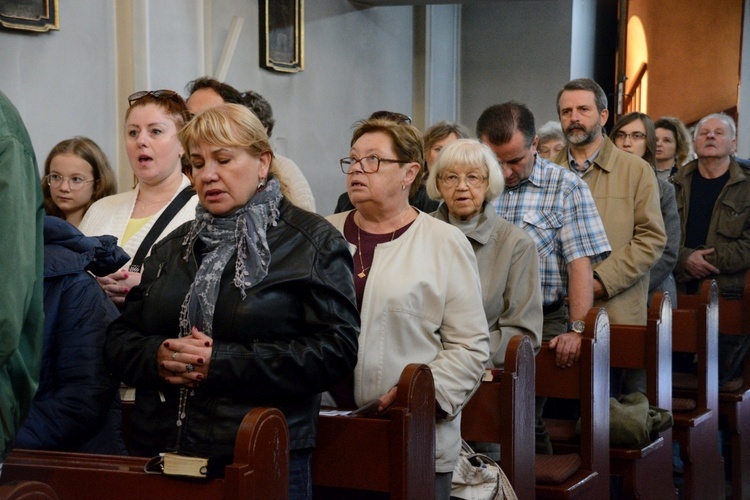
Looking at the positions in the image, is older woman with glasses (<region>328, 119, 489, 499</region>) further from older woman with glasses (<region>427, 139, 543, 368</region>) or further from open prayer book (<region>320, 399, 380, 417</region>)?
older woman with glasses (<region>427, 139, 543, 368</region>)

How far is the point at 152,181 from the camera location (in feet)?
10.1

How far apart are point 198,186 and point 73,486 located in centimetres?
71

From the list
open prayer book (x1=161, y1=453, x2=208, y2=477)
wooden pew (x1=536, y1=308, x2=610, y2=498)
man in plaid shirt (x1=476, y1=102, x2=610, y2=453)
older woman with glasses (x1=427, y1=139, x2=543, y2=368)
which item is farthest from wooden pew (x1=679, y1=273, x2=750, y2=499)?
open prayer book (x1=161, y1=453, x2=208, y2=477)

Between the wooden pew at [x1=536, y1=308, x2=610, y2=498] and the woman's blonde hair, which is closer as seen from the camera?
the woman's blonde hair

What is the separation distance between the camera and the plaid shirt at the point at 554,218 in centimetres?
394

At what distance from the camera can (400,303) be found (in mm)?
2709

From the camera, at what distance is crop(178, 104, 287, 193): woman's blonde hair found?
7.54ft

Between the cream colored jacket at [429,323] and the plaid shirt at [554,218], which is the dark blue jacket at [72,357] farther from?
the plaid shirt at [554,218]

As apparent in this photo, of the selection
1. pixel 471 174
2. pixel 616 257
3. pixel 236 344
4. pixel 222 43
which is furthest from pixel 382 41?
pixel 236 344

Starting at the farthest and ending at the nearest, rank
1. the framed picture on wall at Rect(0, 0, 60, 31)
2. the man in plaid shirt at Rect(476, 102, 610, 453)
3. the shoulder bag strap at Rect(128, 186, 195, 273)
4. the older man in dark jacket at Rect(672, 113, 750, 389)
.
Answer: the older man in dark jacket at Rect(672, 113, 750, 389)
the framed picture on wall at Rect(0, 0, 60, 31)
the man in plaid shirt at Rect(476, 102, 610, 453)
the shoulder bag strap at Rect(128, 186, 195, 273)

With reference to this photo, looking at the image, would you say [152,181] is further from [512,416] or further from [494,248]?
[512,416]

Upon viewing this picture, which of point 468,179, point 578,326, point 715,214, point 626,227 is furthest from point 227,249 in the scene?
point 715,214

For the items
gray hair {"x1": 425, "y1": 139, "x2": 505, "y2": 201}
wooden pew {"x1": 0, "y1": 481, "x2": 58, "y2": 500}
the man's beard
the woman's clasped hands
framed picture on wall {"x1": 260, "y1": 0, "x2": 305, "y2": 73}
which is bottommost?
wooden pew {"x1": 0, "y1": 481, "x2": 58, "y2": 500}

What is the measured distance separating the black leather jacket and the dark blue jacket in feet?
0.23
